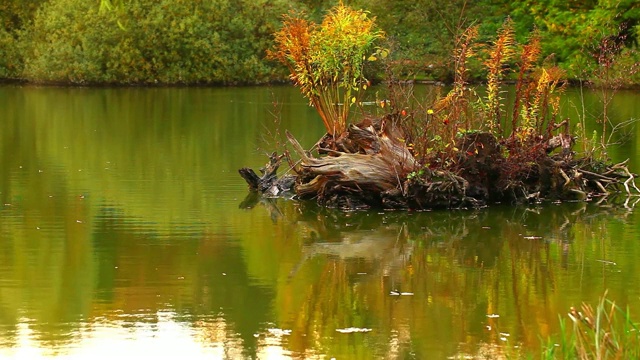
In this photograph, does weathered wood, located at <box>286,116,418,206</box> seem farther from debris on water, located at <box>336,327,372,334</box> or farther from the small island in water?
debris on water, located at <box>336,327,372,334</box>

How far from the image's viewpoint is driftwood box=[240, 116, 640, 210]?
1163 cm

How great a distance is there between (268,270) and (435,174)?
3.21 metres

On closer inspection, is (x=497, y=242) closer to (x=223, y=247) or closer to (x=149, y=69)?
(x=223, y=247)

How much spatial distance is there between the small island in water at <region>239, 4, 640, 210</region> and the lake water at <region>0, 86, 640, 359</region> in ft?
0.90

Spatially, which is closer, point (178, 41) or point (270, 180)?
point (270, 180)

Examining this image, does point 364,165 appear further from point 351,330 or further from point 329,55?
point 351,330

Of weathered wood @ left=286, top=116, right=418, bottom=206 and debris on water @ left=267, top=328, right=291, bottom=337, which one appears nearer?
debris on water @ left=267, top=328, right=291, bottom=337

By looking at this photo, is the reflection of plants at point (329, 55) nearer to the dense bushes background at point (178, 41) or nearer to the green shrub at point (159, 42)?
the dense bushes background at point (178, 41)

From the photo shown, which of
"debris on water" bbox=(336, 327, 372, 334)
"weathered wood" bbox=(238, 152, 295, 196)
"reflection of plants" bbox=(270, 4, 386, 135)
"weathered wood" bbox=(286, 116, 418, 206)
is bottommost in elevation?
"debris on water" bbox=(336, 327, 372, 334)

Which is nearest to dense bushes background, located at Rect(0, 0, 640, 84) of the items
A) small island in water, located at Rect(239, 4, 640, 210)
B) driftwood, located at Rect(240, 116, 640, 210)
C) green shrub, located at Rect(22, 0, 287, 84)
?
green shrub, located at Rect(22, 0, 287, 84)

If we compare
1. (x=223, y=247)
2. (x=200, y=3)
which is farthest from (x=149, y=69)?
(x=223, y=247)

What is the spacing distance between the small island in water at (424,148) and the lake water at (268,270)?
0.28 m

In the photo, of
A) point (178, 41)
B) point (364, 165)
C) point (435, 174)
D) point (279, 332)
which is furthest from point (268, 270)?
point (178, 41)

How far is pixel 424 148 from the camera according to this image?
11.7 m
